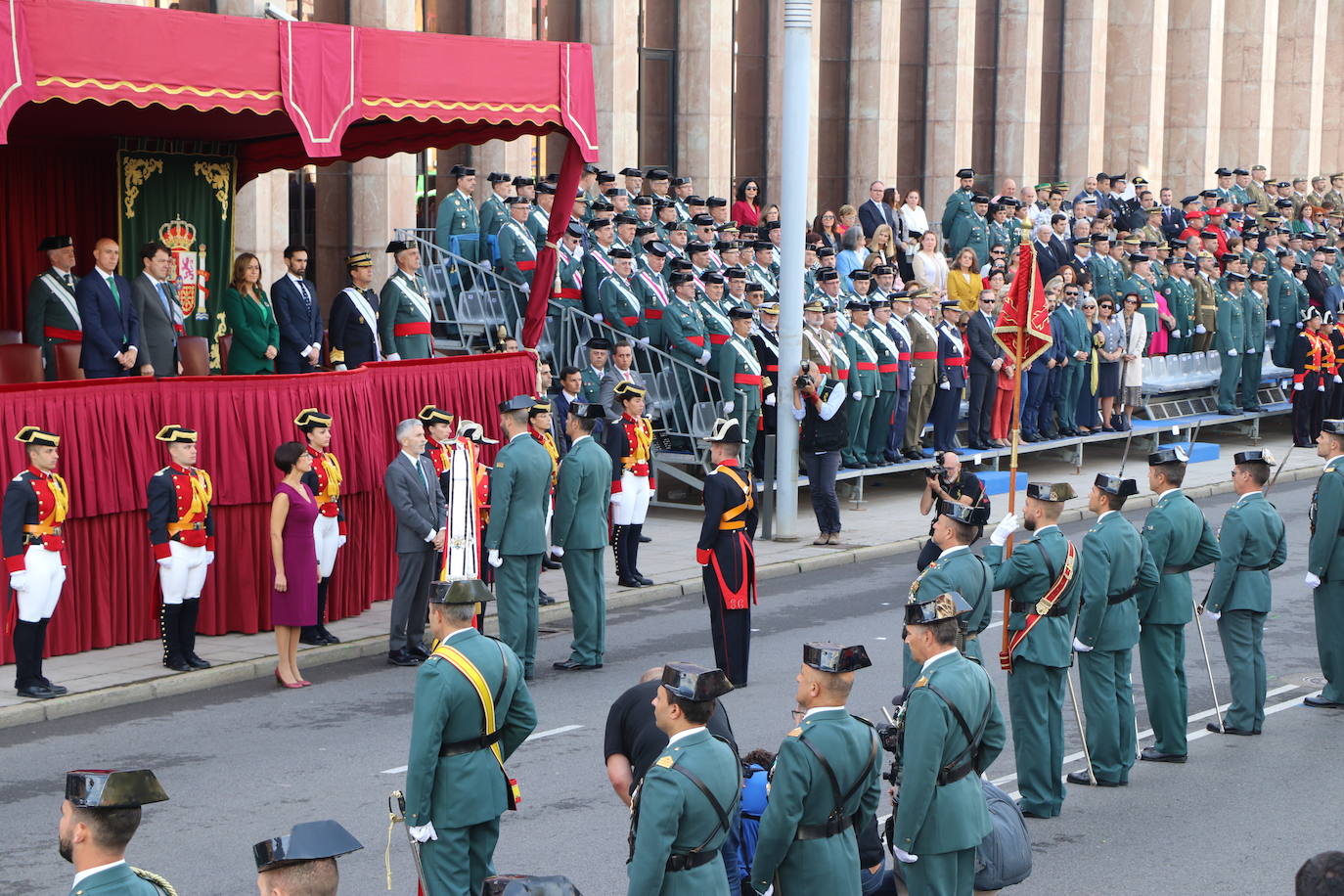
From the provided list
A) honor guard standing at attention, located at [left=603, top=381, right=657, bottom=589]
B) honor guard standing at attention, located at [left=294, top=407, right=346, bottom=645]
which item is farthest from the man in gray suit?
honor guard standing at attention, located at [left=603, top=381, right=657, bottom=589]

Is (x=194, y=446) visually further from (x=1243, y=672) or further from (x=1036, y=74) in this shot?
(x=1036, y=74)

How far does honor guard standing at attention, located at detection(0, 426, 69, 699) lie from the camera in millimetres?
12336

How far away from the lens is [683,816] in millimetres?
6535

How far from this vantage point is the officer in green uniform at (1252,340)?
2789cm

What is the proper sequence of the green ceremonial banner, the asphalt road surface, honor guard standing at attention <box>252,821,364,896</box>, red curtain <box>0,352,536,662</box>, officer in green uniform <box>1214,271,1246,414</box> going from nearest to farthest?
1. honor guard standing at attention <box>252,821,364,896</box>
2. the asphalt road surface
3. red curtain <box>0,352,536,662</box>
4. the green ceremonial banner
5. officer in green uniform <box>1214,271,1246,414</box>

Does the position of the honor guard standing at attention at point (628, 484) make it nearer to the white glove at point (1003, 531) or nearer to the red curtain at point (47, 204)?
the red curtain at point (47, 204)

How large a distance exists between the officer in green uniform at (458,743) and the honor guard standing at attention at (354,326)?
9030 mm

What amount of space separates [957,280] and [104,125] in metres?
11.7

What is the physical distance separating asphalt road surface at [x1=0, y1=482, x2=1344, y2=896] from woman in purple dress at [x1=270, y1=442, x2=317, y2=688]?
0.30 m

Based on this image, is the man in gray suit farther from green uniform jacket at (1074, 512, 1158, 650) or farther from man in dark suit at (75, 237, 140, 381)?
green uniform jacket at (1074, 512, 1158, 650)

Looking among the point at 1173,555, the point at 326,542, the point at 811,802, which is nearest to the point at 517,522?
the point at 326,542

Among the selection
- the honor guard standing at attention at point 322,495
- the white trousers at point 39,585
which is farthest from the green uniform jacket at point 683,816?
the honor guard standing at attention at point 322,495

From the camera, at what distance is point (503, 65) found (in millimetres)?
15492

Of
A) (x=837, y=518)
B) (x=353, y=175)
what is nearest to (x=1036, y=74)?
(x=353, y=175)
